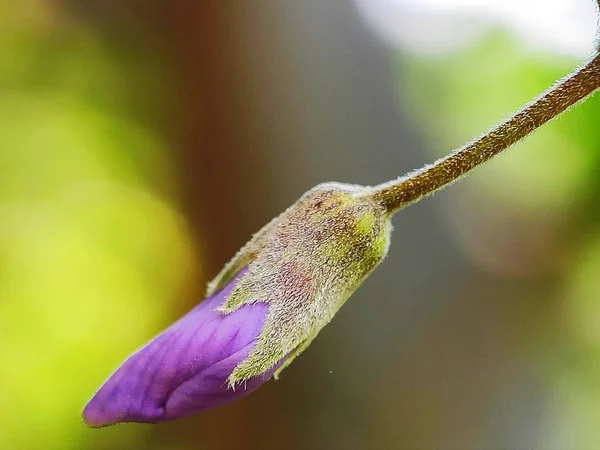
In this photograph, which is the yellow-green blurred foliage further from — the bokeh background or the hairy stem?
the hairy stem

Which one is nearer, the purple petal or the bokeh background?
the purple petal

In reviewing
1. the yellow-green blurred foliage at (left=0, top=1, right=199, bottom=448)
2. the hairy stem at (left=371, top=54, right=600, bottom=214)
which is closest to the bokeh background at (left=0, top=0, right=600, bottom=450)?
the yellow-green blurred foliage at (left=0, top=1, right=199, bottom=448)

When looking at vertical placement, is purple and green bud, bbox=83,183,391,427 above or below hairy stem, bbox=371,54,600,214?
below

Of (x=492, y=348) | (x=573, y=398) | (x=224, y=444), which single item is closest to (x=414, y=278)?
(x=492, y=348)

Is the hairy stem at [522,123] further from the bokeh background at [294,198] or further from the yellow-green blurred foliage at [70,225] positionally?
the yellow-green blurred foliage at [70,225]

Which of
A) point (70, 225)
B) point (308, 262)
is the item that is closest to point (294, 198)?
point (70, 225)

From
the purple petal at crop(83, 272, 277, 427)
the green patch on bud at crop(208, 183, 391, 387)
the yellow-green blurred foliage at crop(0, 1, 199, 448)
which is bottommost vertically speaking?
the purple petal at crop(83, 272, 277, 427)

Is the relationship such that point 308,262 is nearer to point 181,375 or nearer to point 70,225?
point 181,375
